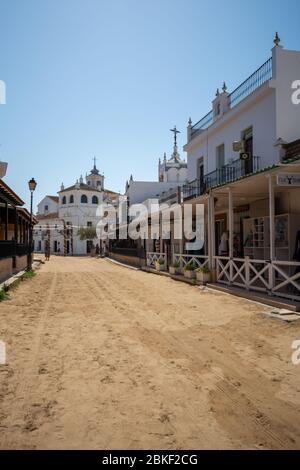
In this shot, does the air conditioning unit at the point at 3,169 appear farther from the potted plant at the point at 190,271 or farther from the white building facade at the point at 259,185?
the potted plant at the point at 190,271

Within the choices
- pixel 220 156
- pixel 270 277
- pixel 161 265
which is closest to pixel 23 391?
pixel 270 277

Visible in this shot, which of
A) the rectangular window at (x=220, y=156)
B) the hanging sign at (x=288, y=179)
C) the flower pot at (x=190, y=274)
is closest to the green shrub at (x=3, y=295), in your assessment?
the flower pot at (x=190, y=274)

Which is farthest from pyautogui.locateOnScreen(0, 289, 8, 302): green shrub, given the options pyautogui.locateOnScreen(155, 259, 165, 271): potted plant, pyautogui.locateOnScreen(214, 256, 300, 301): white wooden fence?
pyautogui.locateOnScreen(155, 259, 165, 271): potted plant

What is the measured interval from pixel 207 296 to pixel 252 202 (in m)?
5.23

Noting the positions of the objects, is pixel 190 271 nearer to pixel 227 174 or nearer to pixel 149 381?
pixel 227 174

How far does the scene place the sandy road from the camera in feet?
9.76

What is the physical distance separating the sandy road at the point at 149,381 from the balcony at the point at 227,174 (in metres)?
6.66

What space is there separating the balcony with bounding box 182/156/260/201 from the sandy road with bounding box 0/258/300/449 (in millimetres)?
6657

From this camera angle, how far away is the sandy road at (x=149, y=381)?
297 centimetres

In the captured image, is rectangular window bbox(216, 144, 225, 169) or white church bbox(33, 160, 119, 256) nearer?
rectangular window bbox(216, 144, 225, 169)

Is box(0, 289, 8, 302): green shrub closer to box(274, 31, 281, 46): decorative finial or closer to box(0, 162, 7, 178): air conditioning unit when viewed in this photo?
Answer: box(0, 162, 7, 178): air conditioning unit

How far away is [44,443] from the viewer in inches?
112
